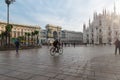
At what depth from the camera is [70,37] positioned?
135750mm

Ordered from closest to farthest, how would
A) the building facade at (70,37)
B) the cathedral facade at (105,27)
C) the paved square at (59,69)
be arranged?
1. the paved square at (59,69)
2. the cathedral facade at (105,27)
3. the building facade at (70,37)

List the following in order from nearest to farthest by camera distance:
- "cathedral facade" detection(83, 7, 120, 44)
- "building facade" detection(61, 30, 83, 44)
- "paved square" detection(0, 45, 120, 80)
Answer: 1. "paved square" detection(0, 45, 120, 80)
2. "cathedral facade" detection(83, 7, 120, 44)
3. "building facade" detection(61, 30, 83, 44)

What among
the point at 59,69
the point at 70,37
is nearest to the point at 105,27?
the point at 70,37

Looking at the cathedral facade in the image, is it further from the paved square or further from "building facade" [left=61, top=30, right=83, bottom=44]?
the paved square

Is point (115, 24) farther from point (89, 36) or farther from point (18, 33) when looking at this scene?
point (18, 33)

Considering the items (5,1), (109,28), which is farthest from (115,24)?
(5,1)

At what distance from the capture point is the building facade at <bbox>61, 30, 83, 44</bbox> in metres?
129

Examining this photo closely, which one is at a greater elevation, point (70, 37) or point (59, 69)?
point (70, 37)

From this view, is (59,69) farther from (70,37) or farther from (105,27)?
(70,37)

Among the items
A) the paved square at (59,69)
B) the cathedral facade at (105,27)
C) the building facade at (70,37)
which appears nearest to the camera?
the paved square at (59,69)

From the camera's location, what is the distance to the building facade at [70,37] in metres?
129

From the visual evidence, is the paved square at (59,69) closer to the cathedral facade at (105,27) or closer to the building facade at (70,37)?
the cathedral facade at (105,27)

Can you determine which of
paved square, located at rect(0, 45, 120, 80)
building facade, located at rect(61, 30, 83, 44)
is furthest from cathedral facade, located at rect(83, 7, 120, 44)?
paved square, located at rect(0, 45, 120, 80)

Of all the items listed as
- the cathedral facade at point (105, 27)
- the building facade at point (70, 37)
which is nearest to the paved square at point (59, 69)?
the cathedral facade at point (105, 27)
